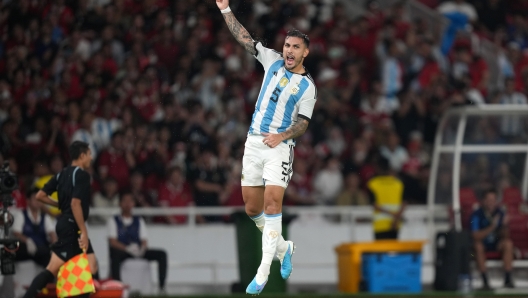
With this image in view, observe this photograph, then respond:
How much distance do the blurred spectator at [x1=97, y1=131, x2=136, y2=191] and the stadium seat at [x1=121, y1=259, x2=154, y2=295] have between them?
159cm

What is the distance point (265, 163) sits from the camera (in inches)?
431

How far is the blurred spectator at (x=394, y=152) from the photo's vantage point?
60.8 ft

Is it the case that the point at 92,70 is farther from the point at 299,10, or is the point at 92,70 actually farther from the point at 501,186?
the point at 501,186

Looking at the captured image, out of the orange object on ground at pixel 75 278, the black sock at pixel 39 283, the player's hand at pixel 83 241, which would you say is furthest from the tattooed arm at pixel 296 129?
the black sock at pixel 39 283

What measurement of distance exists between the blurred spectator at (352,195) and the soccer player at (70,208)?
5881 millimetres

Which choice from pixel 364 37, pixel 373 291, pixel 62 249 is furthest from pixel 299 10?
pixel 62 249

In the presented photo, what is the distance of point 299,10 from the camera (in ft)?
67.3

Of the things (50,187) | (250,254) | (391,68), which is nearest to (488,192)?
(391,68)

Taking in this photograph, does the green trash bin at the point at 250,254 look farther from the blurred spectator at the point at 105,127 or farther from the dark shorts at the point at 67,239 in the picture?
the dark shorts at the point at 67,239

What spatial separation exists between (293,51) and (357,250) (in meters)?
6.33

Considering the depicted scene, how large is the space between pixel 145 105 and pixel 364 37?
4423 mm

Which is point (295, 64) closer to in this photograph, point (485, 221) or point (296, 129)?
point (296, 129)

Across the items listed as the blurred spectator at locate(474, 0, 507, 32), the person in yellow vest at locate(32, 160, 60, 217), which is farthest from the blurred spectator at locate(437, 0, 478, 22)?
the person in yellow vest at locate(32, 160, 60, 217)

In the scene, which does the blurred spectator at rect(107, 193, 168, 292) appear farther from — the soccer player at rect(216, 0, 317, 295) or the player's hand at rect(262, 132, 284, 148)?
the player's hand at rect(262, 132, 284, 148)
